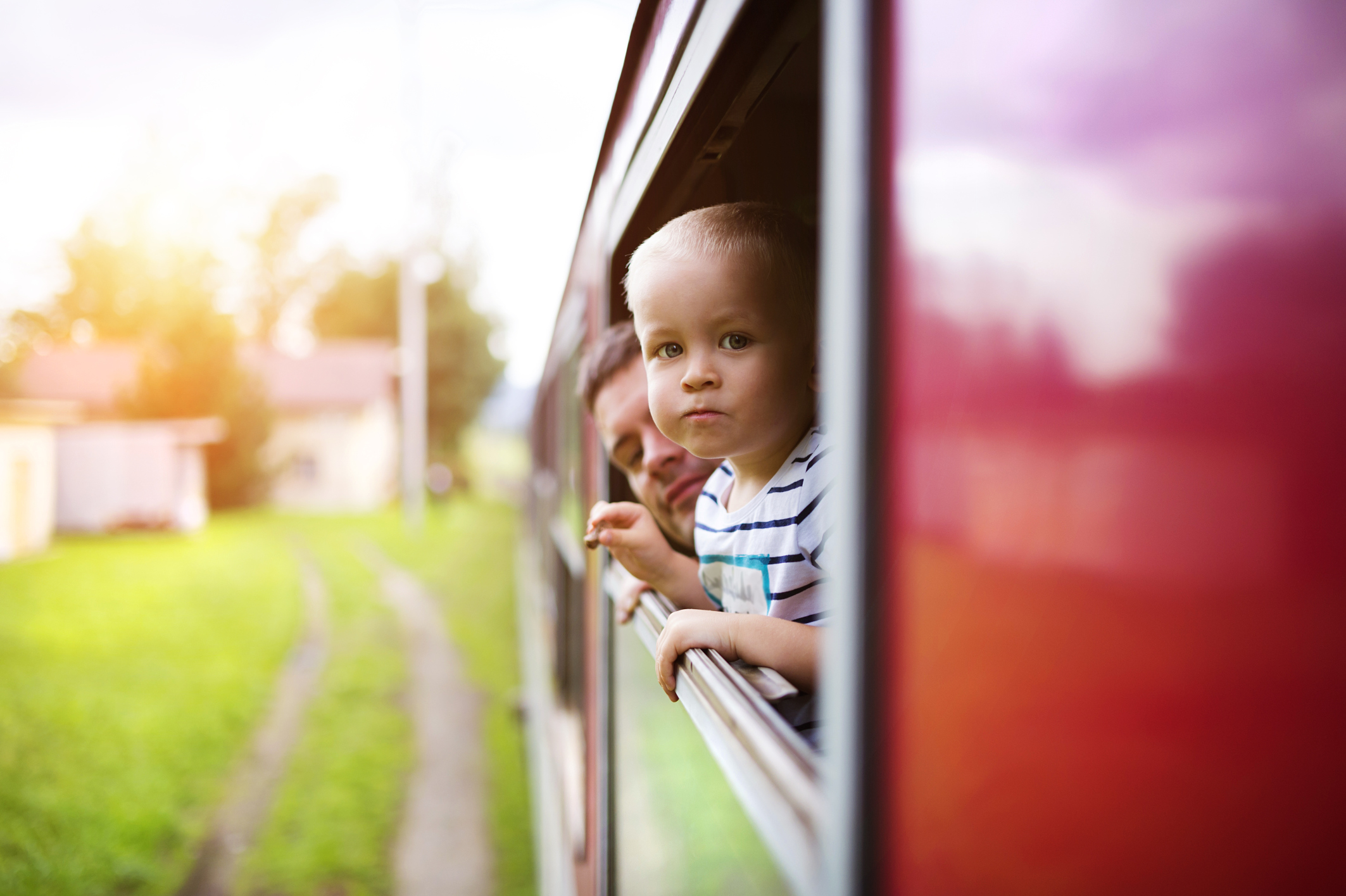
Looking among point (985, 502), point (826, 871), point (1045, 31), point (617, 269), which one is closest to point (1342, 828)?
point (985, 502)

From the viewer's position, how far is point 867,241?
23.5 inches

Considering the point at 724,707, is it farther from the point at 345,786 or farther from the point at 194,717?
the point at 194,717

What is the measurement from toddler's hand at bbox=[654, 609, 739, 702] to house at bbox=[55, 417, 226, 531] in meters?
26.3

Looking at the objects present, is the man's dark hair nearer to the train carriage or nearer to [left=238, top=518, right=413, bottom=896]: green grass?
the train carriage

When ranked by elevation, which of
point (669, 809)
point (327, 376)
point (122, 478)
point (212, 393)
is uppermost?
point (327, 376)

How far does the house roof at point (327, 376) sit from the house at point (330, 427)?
3 cm

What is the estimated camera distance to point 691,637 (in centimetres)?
112

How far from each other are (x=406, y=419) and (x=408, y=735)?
771 inches

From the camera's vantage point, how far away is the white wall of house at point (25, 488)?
18312mm

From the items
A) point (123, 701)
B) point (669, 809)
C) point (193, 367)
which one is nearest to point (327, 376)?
point (193, 367)

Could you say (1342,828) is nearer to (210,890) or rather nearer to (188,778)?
(210,890)

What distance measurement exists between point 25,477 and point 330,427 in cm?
1485

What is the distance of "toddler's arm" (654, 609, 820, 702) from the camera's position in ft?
3.36

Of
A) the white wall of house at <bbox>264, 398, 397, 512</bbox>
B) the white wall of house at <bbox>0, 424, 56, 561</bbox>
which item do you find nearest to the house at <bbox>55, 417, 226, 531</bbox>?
the white wall of house at <bbox>0, 424, 56, 561</bbox>
